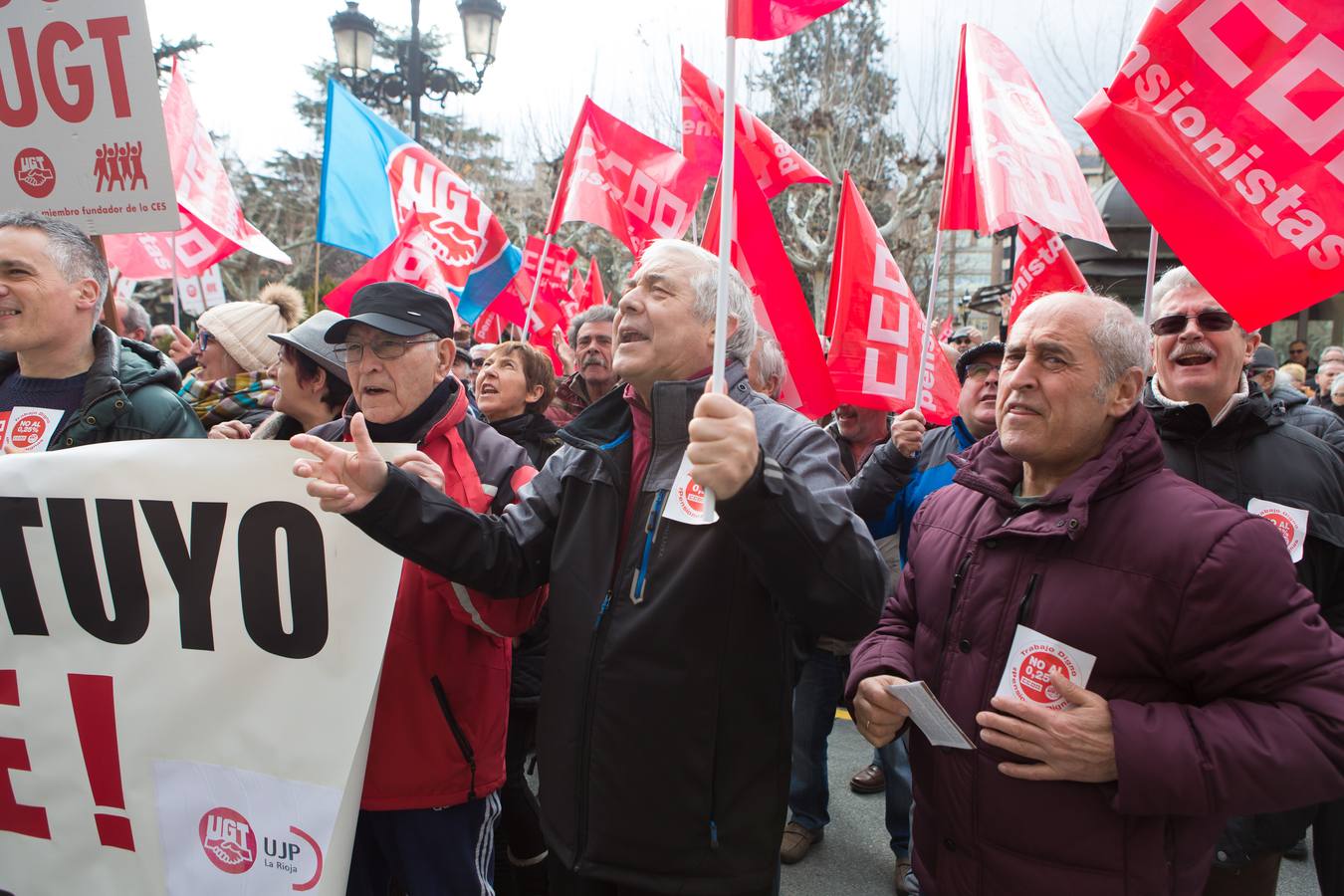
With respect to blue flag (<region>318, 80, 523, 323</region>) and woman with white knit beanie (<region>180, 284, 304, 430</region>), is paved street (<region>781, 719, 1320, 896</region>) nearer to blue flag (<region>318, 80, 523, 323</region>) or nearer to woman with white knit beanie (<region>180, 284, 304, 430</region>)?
woman with white knit beanie (<region>180, 284, 304, 430</region>)

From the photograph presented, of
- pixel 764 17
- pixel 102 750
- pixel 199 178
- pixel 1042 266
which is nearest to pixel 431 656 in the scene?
pixel 102 750

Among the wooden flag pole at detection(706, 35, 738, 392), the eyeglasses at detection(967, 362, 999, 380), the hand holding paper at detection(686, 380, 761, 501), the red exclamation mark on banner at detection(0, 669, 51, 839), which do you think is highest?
the wooden flag pole at detection(706, 35, 738, 392)

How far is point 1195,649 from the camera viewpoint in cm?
162

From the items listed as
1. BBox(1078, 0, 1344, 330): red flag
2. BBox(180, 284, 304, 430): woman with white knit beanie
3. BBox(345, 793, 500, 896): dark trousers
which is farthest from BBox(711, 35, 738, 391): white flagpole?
BBox(180, 284, 304, 430): woman with white knit beanie

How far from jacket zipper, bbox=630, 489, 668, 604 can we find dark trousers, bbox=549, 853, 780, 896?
2.20ft

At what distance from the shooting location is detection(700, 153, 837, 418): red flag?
11.6 ft

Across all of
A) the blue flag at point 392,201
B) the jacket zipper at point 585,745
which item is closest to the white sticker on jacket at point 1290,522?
the jacket zipper at point 585,745

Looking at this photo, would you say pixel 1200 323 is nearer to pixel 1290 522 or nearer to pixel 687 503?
pixel 1290 522

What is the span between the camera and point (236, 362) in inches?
169

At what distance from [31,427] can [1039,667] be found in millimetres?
2820

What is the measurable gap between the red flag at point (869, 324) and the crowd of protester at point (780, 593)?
1209mm

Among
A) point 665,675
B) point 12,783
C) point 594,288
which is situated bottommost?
point 12,783

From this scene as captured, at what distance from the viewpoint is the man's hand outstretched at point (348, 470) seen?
1.88 m

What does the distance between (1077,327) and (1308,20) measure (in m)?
1.03
